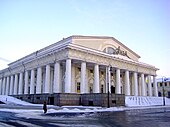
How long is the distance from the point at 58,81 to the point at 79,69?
8.21 meters

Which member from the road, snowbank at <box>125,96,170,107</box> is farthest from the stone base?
the road

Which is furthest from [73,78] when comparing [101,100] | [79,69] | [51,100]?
[101,100]

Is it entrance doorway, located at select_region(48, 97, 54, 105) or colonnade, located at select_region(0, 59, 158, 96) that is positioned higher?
colonnade, located at select_region(0, 59, 158, 96)

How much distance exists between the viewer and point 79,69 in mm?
46219

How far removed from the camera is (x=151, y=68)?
59812 mm

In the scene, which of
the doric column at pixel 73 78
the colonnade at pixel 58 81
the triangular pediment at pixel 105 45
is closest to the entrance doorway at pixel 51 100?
the colonnade at pixel 58 81

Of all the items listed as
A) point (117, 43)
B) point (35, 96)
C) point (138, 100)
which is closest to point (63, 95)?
point (35, 96)

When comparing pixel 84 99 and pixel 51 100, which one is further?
pixel 84 99

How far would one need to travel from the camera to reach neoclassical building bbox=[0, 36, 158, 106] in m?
39.1

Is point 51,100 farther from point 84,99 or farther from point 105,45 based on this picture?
point 105,45

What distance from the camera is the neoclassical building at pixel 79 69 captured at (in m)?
39.1

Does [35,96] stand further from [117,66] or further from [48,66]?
[117,66]

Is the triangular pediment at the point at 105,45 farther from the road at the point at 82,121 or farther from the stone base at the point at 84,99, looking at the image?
the road at the point at 82,121

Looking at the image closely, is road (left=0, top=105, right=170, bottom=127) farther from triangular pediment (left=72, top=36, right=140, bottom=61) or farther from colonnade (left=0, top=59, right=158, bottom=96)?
triangular pediment (left=72, top=36, right=140, bottom=61)
